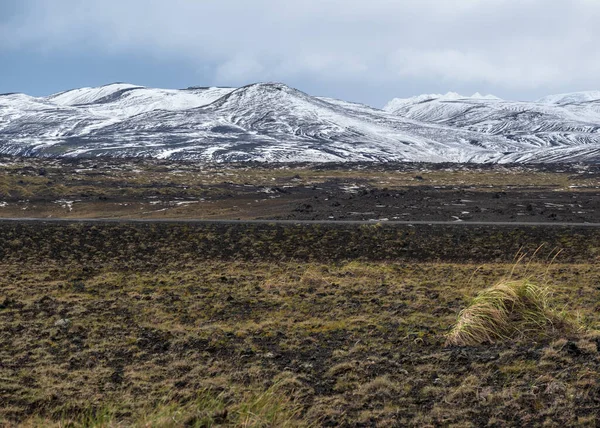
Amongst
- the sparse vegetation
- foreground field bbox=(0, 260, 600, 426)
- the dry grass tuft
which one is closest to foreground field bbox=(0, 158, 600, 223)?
the sparse vegetation

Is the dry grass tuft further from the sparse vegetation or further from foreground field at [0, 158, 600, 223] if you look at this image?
foreground field at [0, 158, 600, 223]

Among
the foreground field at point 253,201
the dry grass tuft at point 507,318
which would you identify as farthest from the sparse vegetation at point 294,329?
the foreground field at point 253,201

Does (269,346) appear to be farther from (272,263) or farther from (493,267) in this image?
(493,267)

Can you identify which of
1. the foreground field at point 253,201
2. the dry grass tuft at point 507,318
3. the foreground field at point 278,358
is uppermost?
the foreground field at point 253,201

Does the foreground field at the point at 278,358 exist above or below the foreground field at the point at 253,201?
below

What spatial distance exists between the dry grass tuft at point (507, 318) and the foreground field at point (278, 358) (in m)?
0.39

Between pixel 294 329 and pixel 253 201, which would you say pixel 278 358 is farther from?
pixel 253 201

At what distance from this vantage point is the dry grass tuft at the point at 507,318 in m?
10.6

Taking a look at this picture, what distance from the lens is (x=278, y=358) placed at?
10461 mm

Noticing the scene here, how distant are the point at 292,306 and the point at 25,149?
7362 inches

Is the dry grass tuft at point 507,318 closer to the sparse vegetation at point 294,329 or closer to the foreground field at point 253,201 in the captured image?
the sparse vegetation at point 294,329

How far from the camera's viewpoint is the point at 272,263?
877 inches

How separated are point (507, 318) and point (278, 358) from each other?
4407mm

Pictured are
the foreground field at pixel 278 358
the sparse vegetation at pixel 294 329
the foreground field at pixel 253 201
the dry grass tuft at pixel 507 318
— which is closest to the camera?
the foreground field at pixel 278 358
